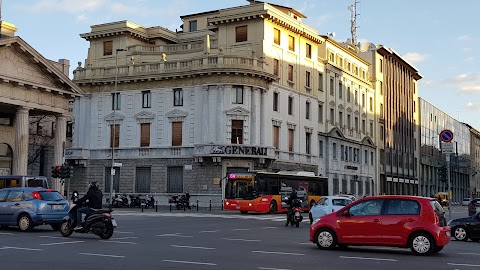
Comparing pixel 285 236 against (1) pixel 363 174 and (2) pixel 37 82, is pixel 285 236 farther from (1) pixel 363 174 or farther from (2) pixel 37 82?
Answer: (1) pixel 363 174

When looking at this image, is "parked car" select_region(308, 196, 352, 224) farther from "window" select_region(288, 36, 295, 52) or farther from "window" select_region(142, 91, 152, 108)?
"window" select_region(288, 36, 295, 52)

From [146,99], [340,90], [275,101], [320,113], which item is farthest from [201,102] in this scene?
[340,90]

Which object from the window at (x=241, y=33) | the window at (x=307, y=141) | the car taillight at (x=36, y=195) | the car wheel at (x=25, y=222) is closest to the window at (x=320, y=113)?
the window at (x=307, y=141)

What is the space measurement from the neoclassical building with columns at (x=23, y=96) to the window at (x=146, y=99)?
11.7 metres

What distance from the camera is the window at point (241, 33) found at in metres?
55.4

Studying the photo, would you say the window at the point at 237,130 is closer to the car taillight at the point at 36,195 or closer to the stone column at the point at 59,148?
the stone column at the point at 59,148

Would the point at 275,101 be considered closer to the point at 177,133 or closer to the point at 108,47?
the point at 177,133

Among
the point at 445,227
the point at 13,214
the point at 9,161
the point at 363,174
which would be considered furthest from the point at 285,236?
the point at 363,174

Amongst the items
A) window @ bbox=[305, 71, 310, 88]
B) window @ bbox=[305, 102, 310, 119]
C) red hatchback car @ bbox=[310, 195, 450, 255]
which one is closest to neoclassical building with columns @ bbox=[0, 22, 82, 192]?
window @ bbox=[305, 102, 310, 119]

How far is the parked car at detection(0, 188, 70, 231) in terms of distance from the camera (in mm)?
20781

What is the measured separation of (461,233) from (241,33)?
1480 inches

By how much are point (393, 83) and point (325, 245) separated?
7565cm

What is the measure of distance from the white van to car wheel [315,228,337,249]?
16.5 meters

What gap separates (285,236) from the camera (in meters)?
21.7
